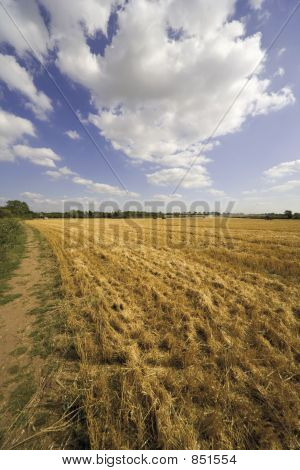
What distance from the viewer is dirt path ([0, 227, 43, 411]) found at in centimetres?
356

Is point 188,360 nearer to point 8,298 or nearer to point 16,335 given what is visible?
point 16,335

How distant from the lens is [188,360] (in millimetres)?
3779

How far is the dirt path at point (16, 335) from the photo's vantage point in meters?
3.56

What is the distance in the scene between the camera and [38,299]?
685 cm

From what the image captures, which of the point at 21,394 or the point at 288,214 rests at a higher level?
the point at 288,214

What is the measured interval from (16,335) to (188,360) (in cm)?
394

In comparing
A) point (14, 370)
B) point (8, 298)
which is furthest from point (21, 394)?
point (8, 298)

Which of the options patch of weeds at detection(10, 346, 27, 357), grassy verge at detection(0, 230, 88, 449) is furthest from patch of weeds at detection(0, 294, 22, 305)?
patch of weeds at detection(10, 346, 27, 357)

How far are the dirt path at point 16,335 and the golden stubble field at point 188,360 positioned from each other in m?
0.98

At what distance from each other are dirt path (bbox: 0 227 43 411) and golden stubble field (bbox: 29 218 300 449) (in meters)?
0.98

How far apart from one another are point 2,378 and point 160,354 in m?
2.77

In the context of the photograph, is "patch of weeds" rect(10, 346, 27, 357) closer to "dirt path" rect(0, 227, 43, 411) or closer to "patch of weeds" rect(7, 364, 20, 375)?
"dirt path" rect(0, 227, 43, 411)
